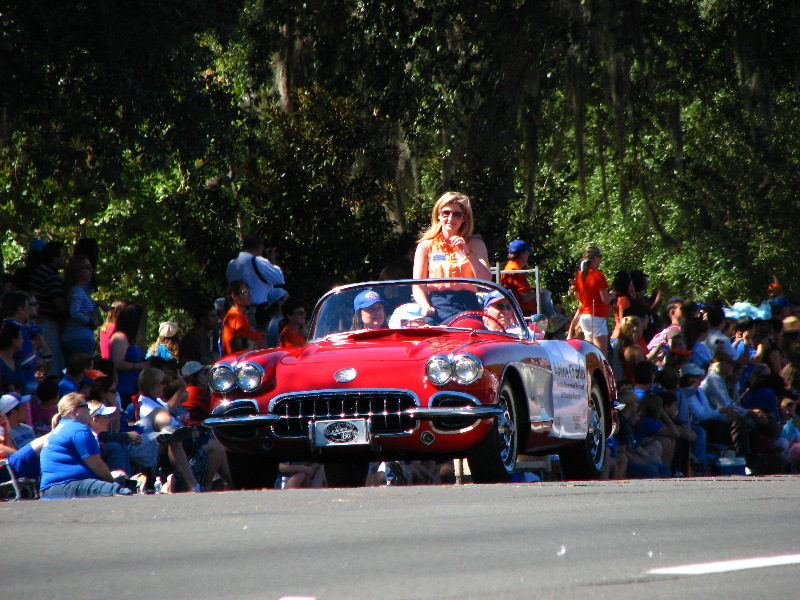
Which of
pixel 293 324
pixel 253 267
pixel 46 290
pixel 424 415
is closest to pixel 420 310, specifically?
pixel 424 415

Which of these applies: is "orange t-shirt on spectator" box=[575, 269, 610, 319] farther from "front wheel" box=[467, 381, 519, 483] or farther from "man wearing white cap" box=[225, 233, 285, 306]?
"front wheel" box=[467, 381, 519, 483]

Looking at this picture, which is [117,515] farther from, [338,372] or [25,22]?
[25,22]

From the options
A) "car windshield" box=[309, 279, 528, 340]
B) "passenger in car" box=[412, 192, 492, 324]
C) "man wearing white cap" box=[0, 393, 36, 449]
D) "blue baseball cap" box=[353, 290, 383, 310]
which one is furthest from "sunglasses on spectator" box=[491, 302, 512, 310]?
"man wearing white cap" box=[0, 393, 36, 449]

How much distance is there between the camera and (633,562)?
16.4 feet

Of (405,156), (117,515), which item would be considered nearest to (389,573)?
(117,515)

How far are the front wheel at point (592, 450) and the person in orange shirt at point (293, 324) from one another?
8.57ft

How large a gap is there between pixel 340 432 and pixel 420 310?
4.97ft

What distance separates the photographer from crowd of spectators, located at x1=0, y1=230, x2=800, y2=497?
10.5 metres

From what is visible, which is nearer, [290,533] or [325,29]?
[290,533]

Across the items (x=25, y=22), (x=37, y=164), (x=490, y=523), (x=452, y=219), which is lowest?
(x=490, y=523)

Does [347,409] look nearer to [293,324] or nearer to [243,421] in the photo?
[243,421]

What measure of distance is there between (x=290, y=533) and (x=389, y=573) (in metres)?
1.19

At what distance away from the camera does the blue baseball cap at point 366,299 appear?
993cm

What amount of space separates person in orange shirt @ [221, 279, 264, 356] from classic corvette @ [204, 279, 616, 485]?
151 inches
